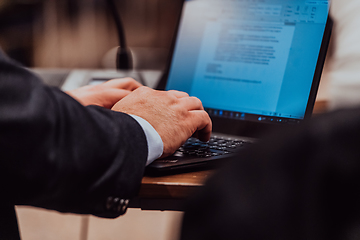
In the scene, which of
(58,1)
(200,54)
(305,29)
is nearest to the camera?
(305,29)

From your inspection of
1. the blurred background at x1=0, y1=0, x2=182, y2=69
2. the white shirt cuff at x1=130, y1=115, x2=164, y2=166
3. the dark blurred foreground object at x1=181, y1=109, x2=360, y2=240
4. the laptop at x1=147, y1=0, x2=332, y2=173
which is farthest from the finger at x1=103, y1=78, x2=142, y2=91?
the blurred background at x1=0, y1=0, x2=182, y2=69

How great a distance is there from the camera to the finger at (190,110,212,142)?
53 centimetres

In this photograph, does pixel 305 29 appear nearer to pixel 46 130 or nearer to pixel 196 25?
pixel 196 25

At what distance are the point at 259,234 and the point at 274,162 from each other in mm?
29

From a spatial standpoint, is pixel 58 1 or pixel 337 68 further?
pixel 58 1

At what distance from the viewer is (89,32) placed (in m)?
4.02

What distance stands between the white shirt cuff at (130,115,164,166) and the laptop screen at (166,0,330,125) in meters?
0.29

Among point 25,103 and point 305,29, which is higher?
point 305,29

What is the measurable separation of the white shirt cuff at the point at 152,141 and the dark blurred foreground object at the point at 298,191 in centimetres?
31

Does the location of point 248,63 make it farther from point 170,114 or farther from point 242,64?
point 170,114

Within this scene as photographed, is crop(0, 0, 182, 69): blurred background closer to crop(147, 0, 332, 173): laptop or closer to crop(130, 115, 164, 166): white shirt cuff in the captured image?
crop(147, 0, 332, 173): laptop

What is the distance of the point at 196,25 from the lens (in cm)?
80

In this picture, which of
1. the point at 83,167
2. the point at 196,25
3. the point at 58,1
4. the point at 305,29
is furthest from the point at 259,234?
the point at 58,1

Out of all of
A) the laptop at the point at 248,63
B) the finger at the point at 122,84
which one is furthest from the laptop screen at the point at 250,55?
the finger at the point at 122,84
